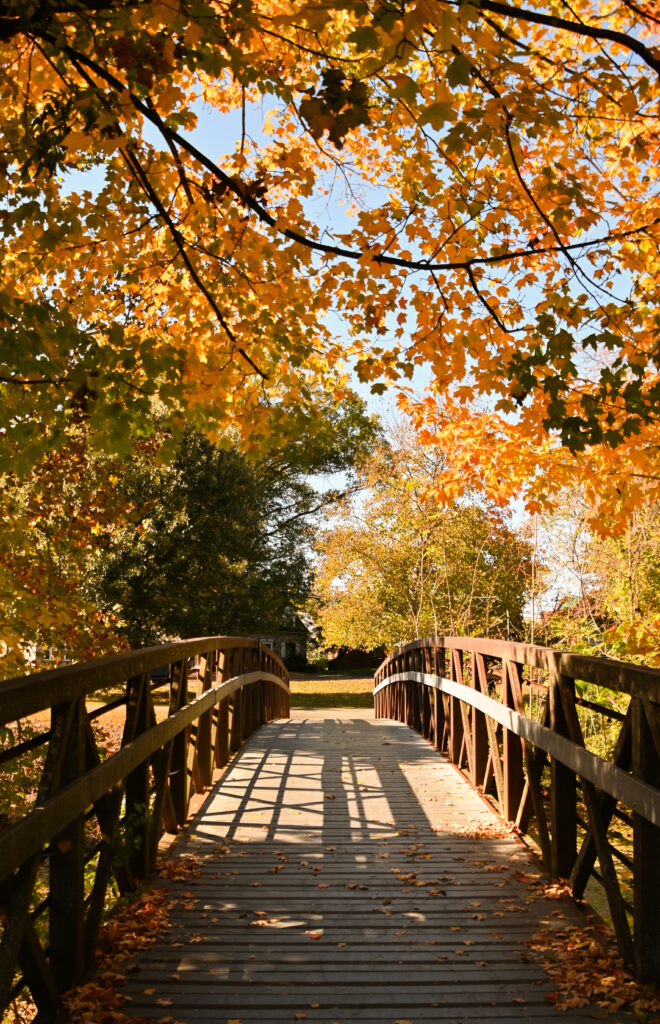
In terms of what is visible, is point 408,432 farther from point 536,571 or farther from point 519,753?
point 519,753

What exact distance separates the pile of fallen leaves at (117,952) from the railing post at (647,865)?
77.4 inches

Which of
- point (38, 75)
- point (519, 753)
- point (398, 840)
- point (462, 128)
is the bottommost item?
point (398, 840)

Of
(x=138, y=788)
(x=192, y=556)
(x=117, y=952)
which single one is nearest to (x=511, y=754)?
(x=138, y=788)

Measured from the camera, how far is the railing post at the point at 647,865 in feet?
11.0

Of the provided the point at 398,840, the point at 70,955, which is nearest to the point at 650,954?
the point at 70,955

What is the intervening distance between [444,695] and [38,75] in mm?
7377

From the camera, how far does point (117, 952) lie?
147 inches

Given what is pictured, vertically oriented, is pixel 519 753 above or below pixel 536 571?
below

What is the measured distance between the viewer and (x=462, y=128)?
4.24 metres

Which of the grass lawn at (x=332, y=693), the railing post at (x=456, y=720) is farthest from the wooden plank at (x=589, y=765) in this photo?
the grass lawn at (x=332, y=693)

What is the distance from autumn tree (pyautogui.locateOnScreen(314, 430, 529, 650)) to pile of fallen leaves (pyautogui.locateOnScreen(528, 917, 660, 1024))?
9.73m

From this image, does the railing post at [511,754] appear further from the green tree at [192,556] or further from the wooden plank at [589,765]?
the green tree at [192,556]

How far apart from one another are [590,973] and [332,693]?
102ft

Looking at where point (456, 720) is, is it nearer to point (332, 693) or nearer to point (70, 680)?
point (70, 680)
